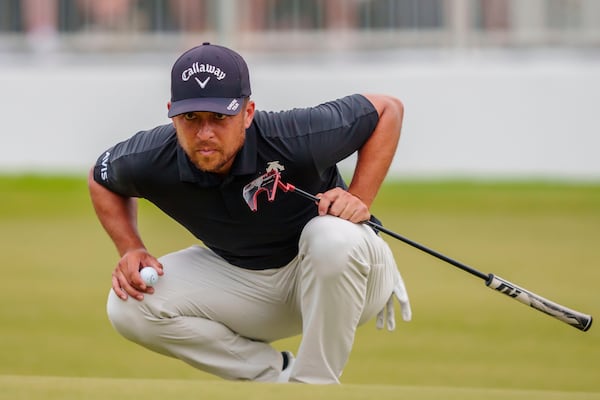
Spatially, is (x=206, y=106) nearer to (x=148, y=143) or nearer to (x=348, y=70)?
(x=148, y=143)

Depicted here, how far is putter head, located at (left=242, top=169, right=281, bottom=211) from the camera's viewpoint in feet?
14.4

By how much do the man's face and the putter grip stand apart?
38.4 inches

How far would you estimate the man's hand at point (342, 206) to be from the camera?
14.4 ft

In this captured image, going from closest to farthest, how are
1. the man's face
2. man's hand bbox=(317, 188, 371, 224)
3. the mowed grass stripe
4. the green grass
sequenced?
the mowed grass stripe
the green grass
the man's face
man's hand bbox=(317, 188, 371, 224)

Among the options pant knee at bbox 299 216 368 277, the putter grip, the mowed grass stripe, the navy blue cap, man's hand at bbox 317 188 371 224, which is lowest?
the mowed grass stripe

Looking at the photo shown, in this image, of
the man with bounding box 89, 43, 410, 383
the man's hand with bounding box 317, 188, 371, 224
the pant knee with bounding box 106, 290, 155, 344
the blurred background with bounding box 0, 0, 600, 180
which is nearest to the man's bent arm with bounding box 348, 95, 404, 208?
the man with bounding box 89, 43, 410, 383

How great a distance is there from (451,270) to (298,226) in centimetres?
378

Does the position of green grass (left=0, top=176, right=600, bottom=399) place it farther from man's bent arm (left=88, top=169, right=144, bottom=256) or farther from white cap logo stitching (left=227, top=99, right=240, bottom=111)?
white cap logo stitching (left=227, top=99, right=240, bottom=111)

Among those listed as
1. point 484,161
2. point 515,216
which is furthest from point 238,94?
point 484,161

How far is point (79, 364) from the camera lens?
5.48 meters

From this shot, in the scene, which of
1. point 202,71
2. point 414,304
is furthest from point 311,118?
point 414,304

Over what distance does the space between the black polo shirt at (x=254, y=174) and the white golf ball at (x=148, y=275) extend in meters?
0.24

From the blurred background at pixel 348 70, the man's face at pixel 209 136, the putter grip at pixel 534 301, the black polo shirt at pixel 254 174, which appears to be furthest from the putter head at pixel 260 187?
the blurred background at pixel 348 70

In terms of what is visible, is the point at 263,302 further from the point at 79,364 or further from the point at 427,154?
the point at 427,154
